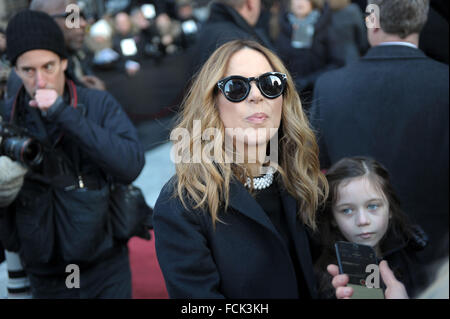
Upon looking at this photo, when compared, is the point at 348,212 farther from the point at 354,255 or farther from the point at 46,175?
the point at 46,175

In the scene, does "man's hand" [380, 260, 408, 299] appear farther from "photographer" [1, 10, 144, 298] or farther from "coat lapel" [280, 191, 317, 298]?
"photographer" [1, 10, 144, 298]

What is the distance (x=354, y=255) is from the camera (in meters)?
1.50

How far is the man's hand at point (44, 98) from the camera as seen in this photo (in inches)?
88.7

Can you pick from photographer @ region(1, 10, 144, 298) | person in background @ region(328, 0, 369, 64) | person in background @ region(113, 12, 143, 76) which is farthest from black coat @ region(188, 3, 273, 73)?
person in background @ region(113, 12, 143, 76)

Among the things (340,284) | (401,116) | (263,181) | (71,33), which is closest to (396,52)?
(401,116)

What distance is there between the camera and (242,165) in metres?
1.62

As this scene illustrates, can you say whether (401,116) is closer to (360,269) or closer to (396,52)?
(396,52)

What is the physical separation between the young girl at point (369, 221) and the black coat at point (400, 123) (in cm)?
53

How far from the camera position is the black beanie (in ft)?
7.77

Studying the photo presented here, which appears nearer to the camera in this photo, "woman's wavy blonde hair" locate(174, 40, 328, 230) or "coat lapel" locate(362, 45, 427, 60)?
"woman's wavy blonde hair" locate(174, 40, 328, 230)

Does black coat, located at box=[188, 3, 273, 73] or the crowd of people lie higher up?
black coat, located at box=[188, 3, 273, 73]

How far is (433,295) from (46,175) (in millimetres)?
1776

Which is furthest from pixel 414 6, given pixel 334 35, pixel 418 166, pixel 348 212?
pixel 334 35

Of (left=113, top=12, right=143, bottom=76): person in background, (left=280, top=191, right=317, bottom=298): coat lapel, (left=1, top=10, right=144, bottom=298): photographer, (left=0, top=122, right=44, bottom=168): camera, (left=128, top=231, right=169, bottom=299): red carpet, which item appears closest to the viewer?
(left=280, top=191, right=317, bottom=298): coat lapel
